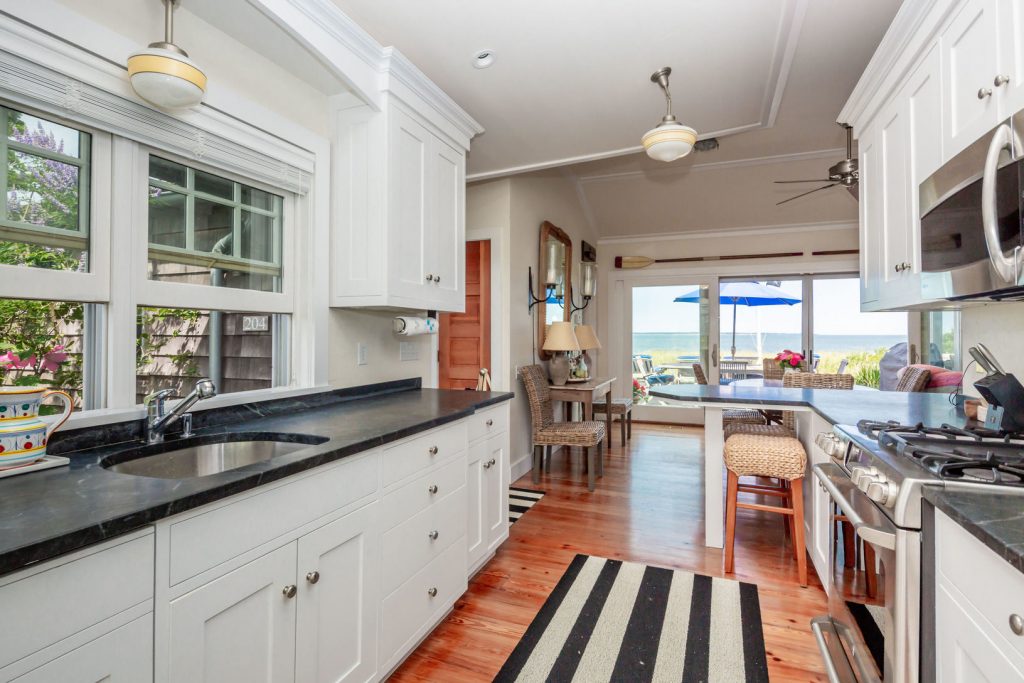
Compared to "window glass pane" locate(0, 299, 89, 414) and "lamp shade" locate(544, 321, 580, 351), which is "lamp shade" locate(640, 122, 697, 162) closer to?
"lamp shade" locate(544, 321, 580, 351)

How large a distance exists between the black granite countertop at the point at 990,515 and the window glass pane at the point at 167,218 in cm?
230

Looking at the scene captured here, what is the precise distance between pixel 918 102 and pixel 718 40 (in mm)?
848

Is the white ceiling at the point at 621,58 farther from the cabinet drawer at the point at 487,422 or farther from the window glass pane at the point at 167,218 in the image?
the cabinet drawer at the point at 487,422

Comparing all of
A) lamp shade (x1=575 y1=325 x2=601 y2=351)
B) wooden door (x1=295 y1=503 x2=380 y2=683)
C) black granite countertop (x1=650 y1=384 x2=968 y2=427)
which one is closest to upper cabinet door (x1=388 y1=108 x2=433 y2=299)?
wooden door (x1=295 y1=503 x2=380 y2=683)

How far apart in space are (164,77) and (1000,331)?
326 centimetres

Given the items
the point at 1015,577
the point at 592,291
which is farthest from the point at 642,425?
the point at 1015,577

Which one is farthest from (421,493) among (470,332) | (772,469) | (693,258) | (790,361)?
(693,258)

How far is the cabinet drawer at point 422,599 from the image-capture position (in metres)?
1.68

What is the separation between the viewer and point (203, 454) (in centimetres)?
160

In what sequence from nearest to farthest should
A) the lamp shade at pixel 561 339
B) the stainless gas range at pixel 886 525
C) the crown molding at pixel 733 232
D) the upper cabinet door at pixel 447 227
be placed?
the stainless gas range at pixel 886 525 < the upper cabinet door at pixel 447 227 < the lamp shade at pixel 561 339 < the crown molding at pixel 733 232

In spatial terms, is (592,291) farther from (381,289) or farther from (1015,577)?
(1015,577)

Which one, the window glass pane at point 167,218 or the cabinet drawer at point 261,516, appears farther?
the window glass pane at point 167,218

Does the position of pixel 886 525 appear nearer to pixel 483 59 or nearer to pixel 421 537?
pixel 421 537

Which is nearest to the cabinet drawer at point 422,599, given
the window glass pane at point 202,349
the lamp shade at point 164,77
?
the window glass pane at point 202,349
